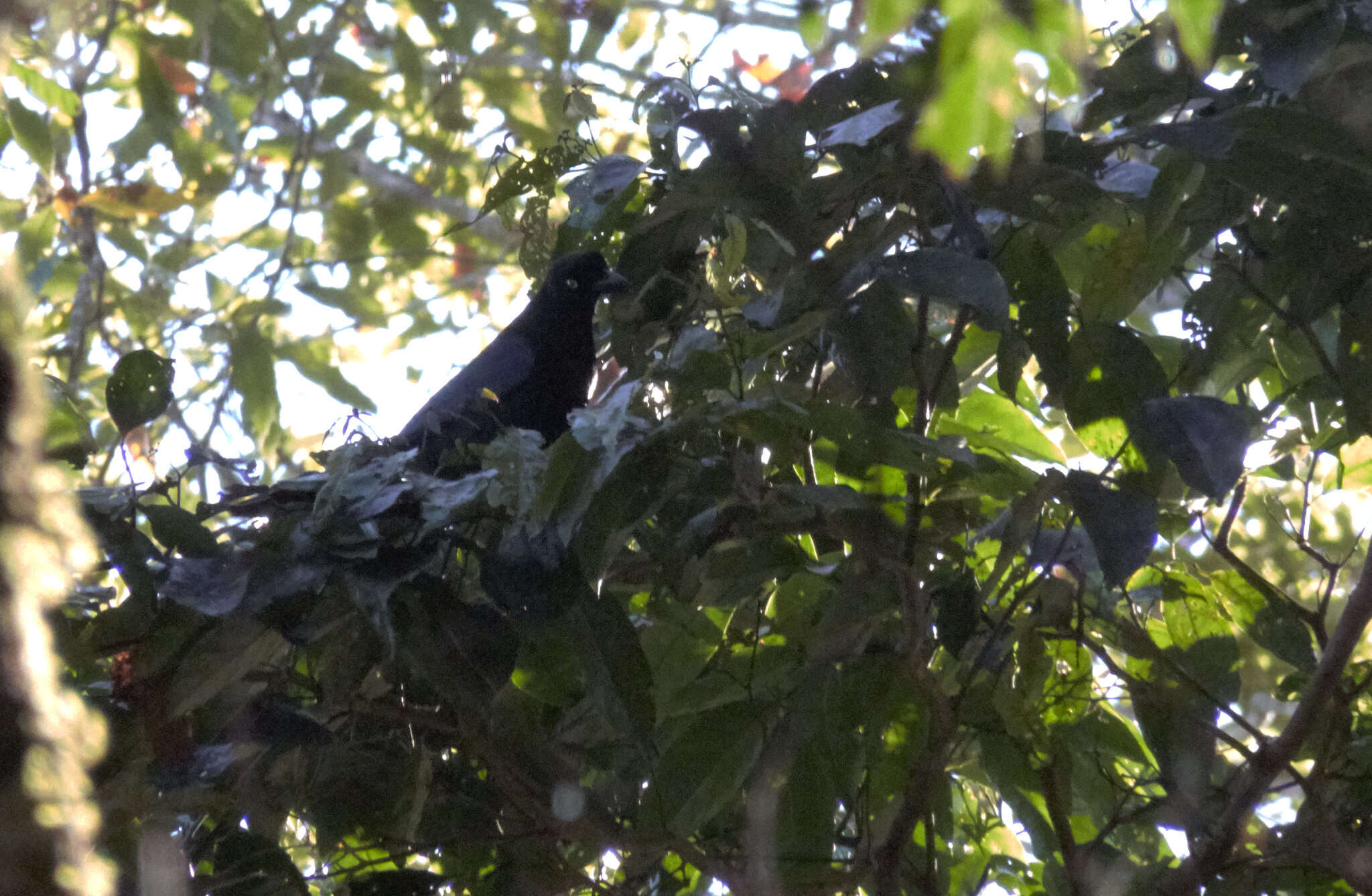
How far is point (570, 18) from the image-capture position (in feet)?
12.6

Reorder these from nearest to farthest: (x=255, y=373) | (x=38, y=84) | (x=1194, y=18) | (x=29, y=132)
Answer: (x=1194, y=18) → (x=38, y=84) → (x=29, y=132) → (x=255, y=373)

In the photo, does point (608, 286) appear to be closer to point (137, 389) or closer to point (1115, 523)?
point (137, 389)

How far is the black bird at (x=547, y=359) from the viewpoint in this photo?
3.52 meters

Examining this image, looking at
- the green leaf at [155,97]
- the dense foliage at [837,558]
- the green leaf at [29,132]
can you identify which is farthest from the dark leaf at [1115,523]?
the green leaf at [155,97]

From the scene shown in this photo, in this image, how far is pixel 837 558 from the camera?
1.68m

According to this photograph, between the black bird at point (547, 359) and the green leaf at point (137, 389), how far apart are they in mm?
1626

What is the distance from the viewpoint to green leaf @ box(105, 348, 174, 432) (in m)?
1.61

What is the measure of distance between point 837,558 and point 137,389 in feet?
3.18

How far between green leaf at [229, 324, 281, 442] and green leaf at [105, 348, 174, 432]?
217 cm

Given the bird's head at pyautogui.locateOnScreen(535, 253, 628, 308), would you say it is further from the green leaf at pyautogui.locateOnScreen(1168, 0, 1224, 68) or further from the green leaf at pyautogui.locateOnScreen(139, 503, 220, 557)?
the green leaf at pyautogui.locateOnScreen(1168, 0, 1224, 68)

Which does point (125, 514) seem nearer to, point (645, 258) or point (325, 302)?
point (645, 258)

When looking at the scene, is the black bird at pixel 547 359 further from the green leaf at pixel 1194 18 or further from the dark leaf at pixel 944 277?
the green leaf at pixel 1194 18

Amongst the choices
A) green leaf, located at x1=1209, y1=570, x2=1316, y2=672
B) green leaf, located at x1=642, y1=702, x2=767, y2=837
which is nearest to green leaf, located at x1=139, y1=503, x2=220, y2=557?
green leaf, located at x1=642, y1=702, x2=767, y2=837

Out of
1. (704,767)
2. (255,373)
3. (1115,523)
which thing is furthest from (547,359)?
(1115,523)
